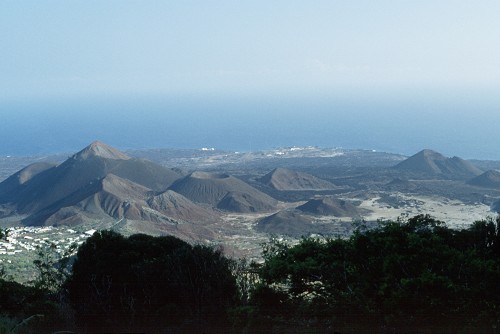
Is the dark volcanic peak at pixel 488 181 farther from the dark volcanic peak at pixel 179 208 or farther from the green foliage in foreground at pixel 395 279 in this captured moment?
the green foliage in foreground at pixel 395 279

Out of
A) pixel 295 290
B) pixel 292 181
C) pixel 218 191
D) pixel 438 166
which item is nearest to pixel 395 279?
pixel 295 290

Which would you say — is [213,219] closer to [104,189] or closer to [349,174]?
[104,189]

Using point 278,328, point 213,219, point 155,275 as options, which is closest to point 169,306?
point 155,275

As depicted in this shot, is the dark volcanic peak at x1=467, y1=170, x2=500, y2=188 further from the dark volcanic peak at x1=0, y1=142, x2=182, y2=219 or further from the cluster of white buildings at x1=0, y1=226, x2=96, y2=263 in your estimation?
the cluster of white buildings at x1=0, y1=226, x2=96, y2=263

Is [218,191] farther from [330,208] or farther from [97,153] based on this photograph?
[97,153]

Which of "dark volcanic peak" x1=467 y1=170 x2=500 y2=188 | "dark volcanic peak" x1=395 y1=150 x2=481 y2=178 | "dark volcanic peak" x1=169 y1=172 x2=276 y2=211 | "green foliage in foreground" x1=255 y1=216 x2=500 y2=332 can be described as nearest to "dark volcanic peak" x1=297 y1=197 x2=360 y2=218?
"dark volcanic peak" x1=169 y1=172 x2=276 y2=211

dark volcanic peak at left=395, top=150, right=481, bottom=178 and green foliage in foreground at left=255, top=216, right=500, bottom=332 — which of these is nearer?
green foliage in foreground at left=255, top=216, right=500, bottom=332

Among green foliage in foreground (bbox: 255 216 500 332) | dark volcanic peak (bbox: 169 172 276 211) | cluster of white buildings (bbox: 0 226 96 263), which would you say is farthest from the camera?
dark volcanic peak (bbox: 169 172 276 211)

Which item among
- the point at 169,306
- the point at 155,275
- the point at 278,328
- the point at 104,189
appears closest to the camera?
the point at 278,328
